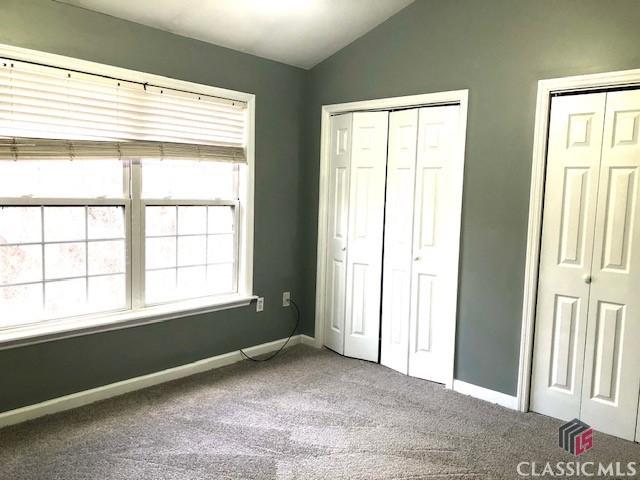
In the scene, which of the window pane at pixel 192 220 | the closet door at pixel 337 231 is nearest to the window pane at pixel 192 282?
the window pane at pixel 192 220

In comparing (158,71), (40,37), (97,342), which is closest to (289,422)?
(97,342)

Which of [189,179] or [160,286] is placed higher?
[189,179]

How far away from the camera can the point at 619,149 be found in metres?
2.76

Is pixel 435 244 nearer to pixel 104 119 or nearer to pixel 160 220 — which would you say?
pixel 160 220

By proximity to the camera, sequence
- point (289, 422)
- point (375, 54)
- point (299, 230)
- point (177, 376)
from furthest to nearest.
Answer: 1. point (299, 230)
2. point (375, 54)
3. point (177, 376)
4. point (289, 422)

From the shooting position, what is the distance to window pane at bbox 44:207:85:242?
2912 mm

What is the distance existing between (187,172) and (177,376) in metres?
1.45

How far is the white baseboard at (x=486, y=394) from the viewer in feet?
10.5

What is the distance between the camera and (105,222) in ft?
10.3

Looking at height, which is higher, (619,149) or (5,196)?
(619,149)

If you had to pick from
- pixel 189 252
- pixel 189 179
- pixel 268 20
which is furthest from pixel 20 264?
pixel 268 20

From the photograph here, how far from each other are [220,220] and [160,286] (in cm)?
67

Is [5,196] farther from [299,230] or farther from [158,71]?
[299,230]

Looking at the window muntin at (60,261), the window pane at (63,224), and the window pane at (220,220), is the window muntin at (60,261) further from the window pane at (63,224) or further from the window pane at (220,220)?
the window pane at (220,220)
